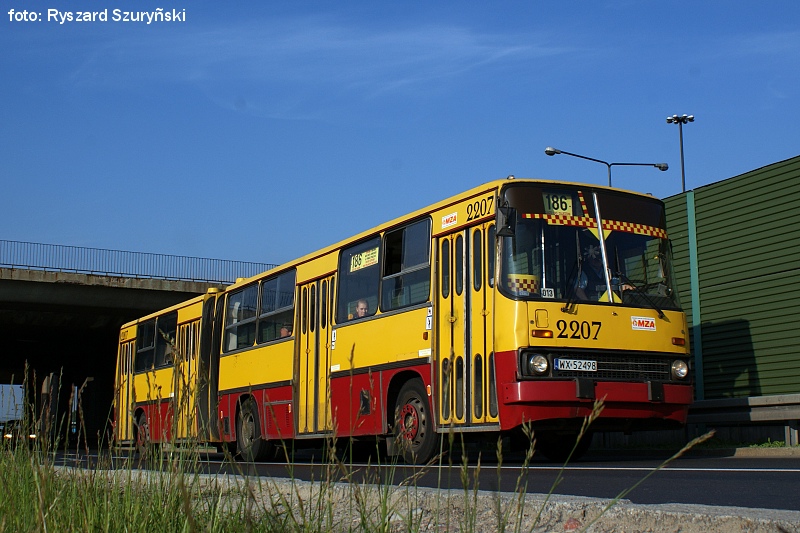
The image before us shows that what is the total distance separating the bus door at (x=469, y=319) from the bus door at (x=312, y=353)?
2900mm

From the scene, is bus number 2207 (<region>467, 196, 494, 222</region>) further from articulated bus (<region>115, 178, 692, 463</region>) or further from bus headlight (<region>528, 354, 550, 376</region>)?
bus headlight (<region>528, 354, 550, 376</region>)

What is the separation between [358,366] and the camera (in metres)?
13.2

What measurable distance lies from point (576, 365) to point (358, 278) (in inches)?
151

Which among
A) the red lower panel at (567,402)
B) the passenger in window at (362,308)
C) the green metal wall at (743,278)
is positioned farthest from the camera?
the green metal wall at (743,278)

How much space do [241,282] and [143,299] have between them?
24.0 m

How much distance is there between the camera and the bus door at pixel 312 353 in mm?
14672

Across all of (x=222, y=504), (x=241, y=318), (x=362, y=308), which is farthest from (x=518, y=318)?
(x=241, y=318)

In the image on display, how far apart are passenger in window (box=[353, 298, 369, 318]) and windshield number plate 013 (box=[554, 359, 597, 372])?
3.32m

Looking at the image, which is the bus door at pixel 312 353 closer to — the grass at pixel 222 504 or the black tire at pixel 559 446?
the black tire at pixel 559 446

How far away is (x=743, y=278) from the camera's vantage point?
668 inches

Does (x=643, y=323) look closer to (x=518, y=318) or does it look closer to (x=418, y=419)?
(x=518, y=318)

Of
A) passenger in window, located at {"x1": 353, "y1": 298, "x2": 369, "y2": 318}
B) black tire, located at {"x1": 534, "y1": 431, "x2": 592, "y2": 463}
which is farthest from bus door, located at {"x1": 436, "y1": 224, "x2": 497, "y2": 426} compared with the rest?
black tire, located at {"x1": 534, "y1": 431, "x2": 592, "y2": 463}

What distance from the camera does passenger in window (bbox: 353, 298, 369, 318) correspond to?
13602 mm

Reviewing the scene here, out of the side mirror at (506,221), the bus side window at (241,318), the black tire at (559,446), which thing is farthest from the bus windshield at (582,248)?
the bus side window at (241,318)
